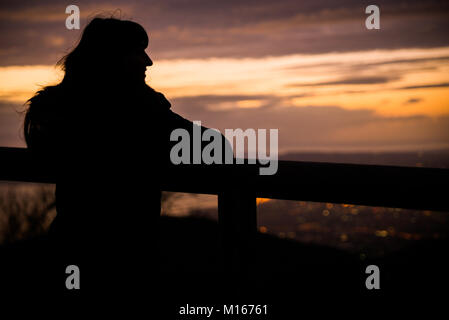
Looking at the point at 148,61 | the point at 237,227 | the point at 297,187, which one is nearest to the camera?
the point at 297,187

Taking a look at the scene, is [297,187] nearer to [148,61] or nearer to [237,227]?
[237,227]

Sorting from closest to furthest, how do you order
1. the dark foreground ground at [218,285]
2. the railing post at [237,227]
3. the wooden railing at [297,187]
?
1. the wooden railing at [297,187]
2. the railing post at [237,227]
3. the dark foreground ground at [218,285]

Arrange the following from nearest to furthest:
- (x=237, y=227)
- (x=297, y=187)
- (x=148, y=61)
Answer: (x=297, y=187) → (x=237, y=227) → (x=148, y=61)

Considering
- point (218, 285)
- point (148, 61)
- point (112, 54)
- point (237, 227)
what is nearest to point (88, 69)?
point (112, 54)

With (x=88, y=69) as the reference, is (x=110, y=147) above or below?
below

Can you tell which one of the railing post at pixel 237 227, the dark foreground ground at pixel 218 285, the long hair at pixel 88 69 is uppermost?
the long hair at pixel 88 69

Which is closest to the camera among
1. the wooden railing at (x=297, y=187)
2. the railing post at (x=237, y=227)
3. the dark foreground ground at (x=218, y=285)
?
the wooden railing at (x=297, y=187)

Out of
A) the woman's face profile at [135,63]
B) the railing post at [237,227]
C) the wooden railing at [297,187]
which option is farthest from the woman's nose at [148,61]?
the railing post at [237,227]

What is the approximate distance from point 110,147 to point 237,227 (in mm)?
542

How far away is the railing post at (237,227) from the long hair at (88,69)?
596mm

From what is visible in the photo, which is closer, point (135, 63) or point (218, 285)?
point (135, 63)

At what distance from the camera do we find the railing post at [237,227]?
1.59 metres

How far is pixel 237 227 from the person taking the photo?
1.61 m

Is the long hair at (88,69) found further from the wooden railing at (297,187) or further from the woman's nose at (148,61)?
the wooden railing at (297,187)
